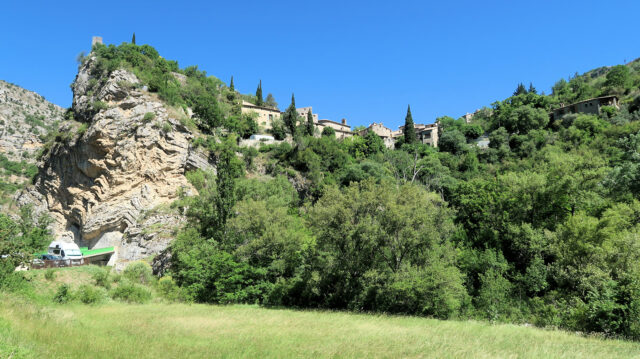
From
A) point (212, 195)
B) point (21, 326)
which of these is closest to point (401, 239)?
point (21, 326)

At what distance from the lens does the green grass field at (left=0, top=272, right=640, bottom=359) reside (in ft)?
31.6

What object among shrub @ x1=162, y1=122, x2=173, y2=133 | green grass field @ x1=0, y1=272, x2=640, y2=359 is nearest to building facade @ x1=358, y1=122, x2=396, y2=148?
shrub @ x1=162, y1=122, x2=173, y2=133

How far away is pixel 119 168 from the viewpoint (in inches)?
1617

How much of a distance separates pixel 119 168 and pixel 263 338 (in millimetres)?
36913

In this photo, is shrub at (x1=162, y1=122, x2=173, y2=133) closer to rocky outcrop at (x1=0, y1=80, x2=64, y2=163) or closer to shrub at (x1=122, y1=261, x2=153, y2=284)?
shrub at (x1=122, y1=261, x2=153, y2=284)

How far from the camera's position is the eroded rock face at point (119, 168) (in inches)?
1550

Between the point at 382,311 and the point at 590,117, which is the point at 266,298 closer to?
the point at 382,311

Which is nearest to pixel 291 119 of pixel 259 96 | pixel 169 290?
pixel 259 96

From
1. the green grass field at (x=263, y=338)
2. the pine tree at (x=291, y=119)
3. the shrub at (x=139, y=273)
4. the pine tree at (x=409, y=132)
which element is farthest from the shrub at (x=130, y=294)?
the pine tree at (x=409, y=132)

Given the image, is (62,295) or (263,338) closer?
(263,338)

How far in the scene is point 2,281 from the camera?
17.5 meters

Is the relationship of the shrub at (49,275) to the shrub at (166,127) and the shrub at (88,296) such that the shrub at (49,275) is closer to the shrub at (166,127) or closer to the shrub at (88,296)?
the shrub at (88,296)

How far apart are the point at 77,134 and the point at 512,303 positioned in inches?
1976

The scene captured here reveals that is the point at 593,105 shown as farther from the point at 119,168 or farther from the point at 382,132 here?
the point at 119,168
